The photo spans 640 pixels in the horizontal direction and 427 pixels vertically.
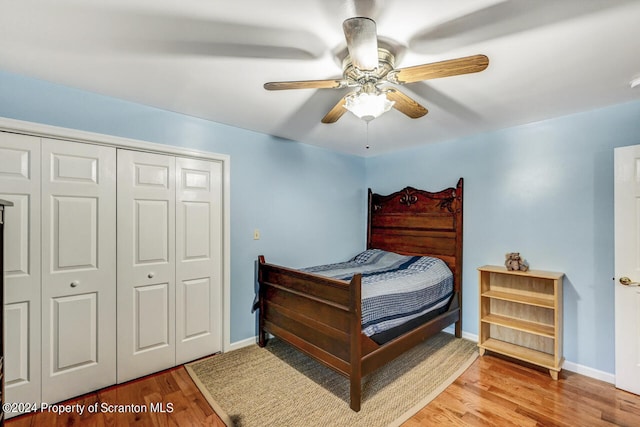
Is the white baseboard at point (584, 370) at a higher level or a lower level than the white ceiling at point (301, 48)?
lower

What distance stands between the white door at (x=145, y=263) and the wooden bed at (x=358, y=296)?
2.82 feet

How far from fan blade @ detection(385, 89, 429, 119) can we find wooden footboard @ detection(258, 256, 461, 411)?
3.77 feet

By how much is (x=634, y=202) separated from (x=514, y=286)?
1137 mm

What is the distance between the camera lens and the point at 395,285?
2590mm

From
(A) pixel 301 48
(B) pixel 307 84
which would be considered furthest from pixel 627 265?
(A) pixel 301 48

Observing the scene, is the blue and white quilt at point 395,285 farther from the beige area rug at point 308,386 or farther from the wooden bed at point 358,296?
the beige area rug at point 308,386

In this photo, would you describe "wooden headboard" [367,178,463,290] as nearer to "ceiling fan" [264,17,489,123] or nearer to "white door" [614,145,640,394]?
"white door" [614,145,640,394]

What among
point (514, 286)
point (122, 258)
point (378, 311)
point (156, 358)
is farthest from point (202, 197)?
point (514, 286)

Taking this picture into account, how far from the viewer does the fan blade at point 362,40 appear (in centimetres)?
114

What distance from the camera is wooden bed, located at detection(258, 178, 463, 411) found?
6.77ft

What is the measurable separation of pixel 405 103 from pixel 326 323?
165 cm

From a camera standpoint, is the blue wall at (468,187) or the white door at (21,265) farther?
the blue wall at (468,187)

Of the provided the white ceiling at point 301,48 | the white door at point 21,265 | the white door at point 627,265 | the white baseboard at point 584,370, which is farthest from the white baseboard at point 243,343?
the white door at point 627,265

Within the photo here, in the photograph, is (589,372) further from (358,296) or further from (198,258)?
(198,258)
